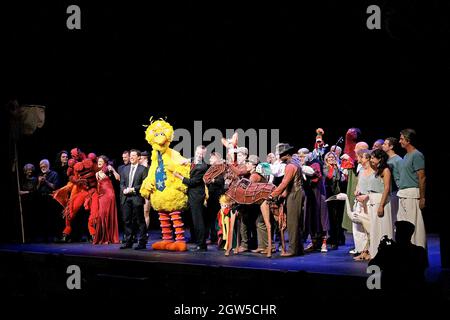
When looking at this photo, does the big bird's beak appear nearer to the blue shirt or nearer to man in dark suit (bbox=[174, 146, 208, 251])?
man in dark suit (bbox=[174, 146, 208, 251])

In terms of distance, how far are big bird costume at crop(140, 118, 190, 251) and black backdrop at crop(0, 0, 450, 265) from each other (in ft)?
8.04

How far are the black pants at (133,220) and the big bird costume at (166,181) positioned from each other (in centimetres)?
48

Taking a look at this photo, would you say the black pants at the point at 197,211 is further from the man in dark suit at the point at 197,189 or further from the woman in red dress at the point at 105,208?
the woman in red dress at the point at 105,208

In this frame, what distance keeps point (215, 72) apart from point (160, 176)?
9.56ft

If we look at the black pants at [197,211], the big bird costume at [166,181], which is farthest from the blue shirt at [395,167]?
the big bird costume at [166,181]

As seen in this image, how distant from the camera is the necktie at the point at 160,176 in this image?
8.91m

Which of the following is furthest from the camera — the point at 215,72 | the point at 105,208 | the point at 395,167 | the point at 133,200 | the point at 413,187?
the point at 215,72

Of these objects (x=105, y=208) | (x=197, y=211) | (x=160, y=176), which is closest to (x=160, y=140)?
(x=160, y=176)

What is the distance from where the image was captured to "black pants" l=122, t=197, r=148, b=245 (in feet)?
30.9

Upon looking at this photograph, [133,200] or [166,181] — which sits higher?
[166,181]

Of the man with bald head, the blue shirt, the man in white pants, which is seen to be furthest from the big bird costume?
the man in white pants

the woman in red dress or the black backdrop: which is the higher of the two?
the black backdrop

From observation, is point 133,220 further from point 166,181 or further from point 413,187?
point 413,187

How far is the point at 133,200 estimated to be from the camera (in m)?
9.48
